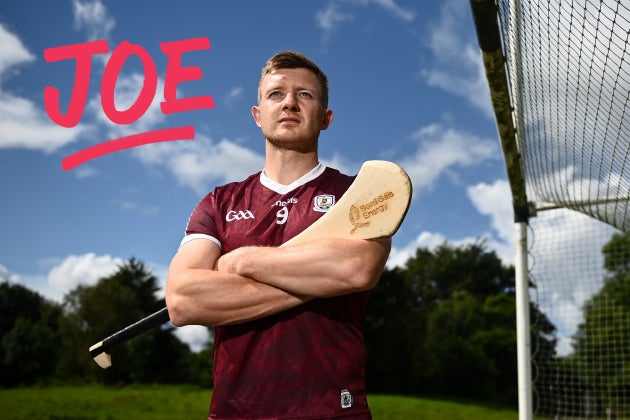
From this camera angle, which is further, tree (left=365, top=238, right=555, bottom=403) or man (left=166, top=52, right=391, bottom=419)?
tree (left=365, top=238, right=555, bottom=403)

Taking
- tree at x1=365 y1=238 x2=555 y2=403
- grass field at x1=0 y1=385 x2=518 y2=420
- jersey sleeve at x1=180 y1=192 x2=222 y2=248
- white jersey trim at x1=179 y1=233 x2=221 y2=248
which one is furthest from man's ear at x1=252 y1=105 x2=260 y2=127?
tree at x1=365 y1=238 x2=555 y2=403

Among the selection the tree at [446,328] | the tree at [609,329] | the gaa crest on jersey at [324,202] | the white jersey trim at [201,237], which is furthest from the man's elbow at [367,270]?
the tree at [446,328]

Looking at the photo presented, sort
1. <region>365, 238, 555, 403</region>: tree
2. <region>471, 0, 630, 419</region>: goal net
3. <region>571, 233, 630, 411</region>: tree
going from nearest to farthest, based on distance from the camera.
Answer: <region>471, 0, 630, 419</region>: goal net < <region>571, 233, 630, 411</region>: tree < <region>365, 238, 555, 403</region>: tree

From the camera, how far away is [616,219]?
20.1ft

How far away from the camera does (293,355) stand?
1775 millimetres

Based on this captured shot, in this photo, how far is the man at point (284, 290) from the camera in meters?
1.74

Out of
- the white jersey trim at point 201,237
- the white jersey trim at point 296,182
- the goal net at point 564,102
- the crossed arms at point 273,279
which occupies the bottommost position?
the crossed arms at point 273,279

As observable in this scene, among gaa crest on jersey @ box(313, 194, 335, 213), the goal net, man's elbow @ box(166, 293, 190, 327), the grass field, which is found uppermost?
the goal net

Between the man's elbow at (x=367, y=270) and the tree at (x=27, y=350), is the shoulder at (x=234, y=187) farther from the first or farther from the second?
the tree at (x=27, y=350)

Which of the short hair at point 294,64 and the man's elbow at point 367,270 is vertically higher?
the short hair at point 294,64

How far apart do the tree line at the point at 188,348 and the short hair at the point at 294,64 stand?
31.4m

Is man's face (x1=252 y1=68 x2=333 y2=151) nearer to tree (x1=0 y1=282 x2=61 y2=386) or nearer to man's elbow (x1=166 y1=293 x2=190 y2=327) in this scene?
man's elbow (x1=166 y1=293 x2=190 y2=327)

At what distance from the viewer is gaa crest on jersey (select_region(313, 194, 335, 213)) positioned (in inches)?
77.2

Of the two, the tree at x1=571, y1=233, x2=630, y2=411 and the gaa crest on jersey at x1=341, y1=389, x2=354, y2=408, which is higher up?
the tree at x1=571, y1=233, x2=630, y2=411
